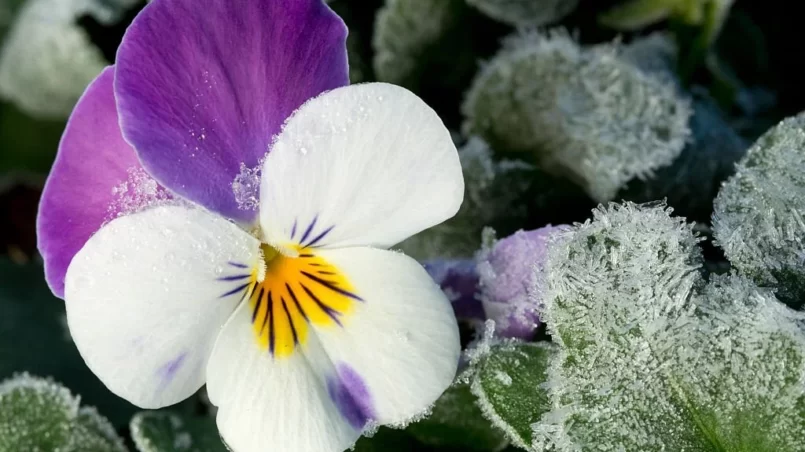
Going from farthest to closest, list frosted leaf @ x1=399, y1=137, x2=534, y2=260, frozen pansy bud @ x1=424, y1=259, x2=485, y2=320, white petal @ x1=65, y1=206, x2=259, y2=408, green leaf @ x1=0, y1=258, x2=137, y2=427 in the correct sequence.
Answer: green leaf @ x1=0, y1=258, x2=137, y2=427 < frosted leaf @ x1=399, y1=137, x2=534, y2=260 < frozen pansy bud @ x1=424, y1=259, x2=485, y2=320 < white petal @ x1=65, y1=206, x2=259, y2=408

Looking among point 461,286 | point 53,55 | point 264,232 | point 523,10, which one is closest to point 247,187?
point 264,232

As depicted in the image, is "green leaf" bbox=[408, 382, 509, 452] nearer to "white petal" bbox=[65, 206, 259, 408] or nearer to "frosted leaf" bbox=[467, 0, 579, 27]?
"white petal" bbox=[65, 206, 259, 408]

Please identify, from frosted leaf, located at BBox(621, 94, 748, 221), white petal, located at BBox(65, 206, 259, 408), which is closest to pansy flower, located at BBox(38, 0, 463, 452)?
white petal, located at BBox(65, 206, 259, 408)

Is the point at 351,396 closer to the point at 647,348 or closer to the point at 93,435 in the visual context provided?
the point at 647,348

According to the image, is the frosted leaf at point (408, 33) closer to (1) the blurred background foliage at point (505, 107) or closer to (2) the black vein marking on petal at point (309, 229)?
(1) the blurred background foliage at point (505, 107)

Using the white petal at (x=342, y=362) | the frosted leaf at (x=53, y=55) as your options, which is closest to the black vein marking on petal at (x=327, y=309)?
the white petal at (x=342, y=362)
